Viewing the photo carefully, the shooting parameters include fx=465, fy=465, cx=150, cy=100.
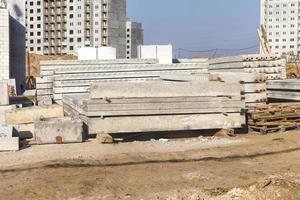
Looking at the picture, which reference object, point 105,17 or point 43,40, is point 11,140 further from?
point 43,40

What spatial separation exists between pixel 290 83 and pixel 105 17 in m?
46.3

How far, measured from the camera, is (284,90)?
11.5 metres

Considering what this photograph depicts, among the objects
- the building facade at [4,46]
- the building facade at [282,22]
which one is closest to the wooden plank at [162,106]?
the building facade at [4,46]

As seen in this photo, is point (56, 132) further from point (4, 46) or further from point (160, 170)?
point (4, 46)

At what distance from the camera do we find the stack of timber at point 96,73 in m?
13.6

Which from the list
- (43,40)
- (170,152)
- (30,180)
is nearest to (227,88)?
(170,152)

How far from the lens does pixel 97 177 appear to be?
20.3 feet

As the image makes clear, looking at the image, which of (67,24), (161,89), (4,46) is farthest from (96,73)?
(67,24)

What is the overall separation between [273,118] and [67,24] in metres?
52.8

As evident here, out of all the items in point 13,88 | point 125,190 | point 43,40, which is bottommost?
point 125,190

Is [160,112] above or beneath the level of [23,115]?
above

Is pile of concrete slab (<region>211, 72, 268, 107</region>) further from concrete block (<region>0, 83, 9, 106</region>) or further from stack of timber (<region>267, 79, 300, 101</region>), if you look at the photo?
concrete block (<region>0, 83, 9, 106</region>)

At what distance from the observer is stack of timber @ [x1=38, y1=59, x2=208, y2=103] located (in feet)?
44.6

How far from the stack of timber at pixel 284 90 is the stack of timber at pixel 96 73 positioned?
13.3 ft
